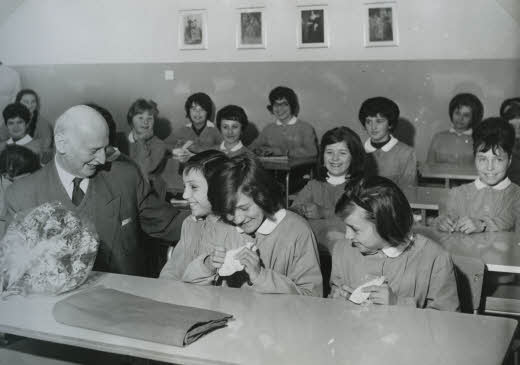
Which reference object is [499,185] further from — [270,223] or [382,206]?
[270,223]

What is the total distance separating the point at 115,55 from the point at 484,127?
1351 mm

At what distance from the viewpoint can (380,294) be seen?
1332mm

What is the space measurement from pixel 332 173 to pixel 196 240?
79cm

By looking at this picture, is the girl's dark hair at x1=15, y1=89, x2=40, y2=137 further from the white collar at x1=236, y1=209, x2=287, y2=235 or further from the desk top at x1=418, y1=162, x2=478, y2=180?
the desk top at x1=418, y1=162, x2=478, y2=180

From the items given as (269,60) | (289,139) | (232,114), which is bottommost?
(289,139)

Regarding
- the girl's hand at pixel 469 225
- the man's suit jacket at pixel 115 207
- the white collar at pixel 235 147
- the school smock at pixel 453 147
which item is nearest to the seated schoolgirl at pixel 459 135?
the school smock at pixel 453 147

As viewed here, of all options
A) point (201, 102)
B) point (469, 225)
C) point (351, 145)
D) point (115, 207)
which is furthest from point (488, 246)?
point (115, 207)

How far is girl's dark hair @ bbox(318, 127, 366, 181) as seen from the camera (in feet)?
7.22

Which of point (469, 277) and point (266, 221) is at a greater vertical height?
point (266, 221)

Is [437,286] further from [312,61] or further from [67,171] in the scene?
[67,171]

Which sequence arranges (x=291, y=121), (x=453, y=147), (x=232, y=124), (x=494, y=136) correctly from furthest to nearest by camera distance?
(x=232, y=124) < (x=291, y=121) < (x=453, y=147) < (x=494, y=136)

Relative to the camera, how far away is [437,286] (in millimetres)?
1486

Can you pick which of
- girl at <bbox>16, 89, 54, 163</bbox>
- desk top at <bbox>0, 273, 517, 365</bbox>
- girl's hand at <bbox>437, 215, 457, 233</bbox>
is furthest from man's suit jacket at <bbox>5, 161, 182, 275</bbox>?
girl's hand at <bbox>437, 215, 457, 233</bbox>

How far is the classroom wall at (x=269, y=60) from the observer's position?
1.69 m
